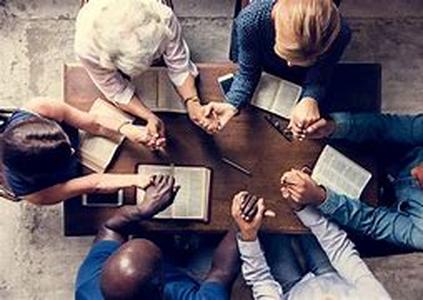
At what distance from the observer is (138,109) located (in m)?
2.78

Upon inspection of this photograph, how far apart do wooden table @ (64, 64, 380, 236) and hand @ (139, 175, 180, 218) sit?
7 cm

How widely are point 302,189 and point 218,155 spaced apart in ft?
0.87

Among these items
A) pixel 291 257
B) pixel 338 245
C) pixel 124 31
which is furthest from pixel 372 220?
pixel 124 31

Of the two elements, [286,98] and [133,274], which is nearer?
[133,274]

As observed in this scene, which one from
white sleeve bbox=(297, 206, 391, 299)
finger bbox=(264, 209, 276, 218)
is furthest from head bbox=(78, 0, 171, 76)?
white sleeve bbox=(297, 206, 391, 299)

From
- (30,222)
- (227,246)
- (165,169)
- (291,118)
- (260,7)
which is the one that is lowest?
(30,222)

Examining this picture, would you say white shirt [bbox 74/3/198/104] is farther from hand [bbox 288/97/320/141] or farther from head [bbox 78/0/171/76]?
hand [bbox 288/97/320/141]

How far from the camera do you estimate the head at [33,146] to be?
104 inches

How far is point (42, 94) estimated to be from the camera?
3.35m

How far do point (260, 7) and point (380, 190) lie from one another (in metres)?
0.68

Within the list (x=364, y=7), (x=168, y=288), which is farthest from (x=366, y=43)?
(x=168, y=288)

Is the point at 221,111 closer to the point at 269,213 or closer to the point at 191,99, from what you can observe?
the point at 191,99

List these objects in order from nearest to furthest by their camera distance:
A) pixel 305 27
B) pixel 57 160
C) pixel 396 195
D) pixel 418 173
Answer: pixel 305 27 < pixel 57 160 < pixel 418 173 < pixel 396 195

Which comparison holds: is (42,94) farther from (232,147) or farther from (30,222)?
(232,147)
